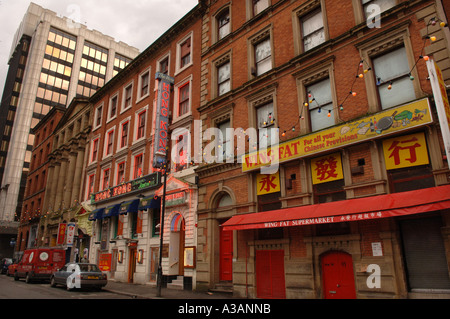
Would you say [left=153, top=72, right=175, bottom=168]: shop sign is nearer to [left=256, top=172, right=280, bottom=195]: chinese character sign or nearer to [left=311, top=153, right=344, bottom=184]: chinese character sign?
[left=256, top=172, right=280, bottom=195]: chinese character sign

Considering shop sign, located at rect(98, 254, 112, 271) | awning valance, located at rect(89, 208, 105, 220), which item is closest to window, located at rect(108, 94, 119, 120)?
awning valance, located at rect(89, 208, 105, 220)

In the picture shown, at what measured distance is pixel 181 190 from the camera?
18500 millimetres

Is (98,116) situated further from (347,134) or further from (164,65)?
(347,134)

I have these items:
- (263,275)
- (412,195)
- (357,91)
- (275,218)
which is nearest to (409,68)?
(357,91)

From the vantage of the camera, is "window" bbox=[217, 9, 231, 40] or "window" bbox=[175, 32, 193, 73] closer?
"window" bbox=[217, 9, 231, 40]

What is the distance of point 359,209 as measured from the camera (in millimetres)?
10070

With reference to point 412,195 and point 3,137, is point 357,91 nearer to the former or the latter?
point 412,195

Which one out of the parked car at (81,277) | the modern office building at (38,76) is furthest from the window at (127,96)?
the modern office building at (38,76)

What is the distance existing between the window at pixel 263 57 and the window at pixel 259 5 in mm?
2098

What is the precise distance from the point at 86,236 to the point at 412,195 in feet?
89.3

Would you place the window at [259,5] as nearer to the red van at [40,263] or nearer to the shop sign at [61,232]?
the red van at [40,263]

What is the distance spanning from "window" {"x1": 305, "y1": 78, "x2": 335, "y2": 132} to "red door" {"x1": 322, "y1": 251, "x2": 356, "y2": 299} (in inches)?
207

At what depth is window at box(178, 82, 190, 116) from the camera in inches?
848

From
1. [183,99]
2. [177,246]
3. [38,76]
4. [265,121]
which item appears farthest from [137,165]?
[38,76]
